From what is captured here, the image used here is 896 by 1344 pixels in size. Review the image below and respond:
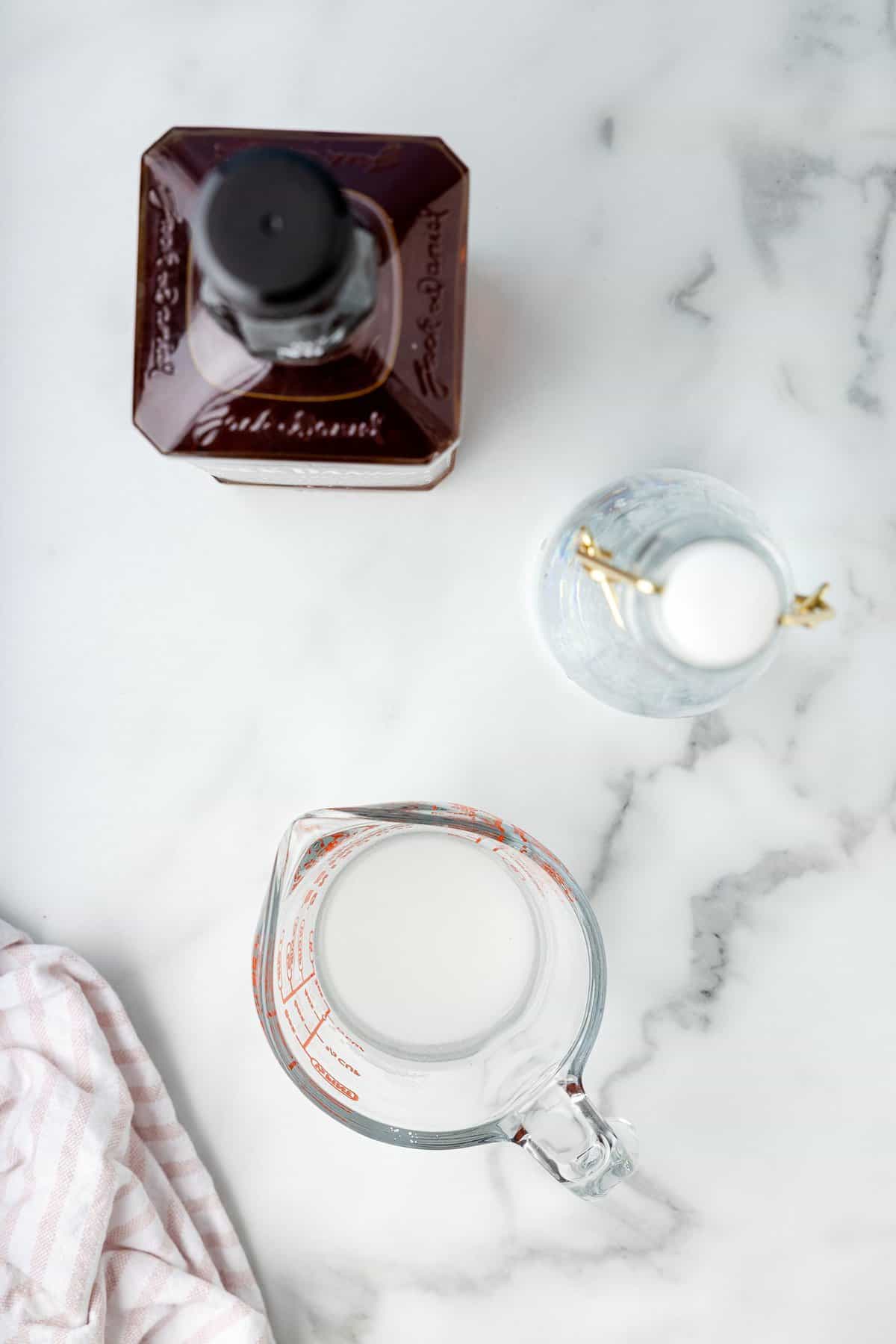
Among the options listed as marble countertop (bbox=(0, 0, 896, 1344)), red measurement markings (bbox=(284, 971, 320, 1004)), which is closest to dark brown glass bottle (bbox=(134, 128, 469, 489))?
marble countertop (bbox=(0, 0, 896, 1344))

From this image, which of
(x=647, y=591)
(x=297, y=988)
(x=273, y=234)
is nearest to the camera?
(x=273, y=234)

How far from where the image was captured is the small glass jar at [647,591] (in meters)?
0.41

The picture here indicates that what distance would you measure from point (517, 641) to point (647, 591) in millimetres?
146

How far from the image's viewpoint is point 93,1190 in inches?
21.2

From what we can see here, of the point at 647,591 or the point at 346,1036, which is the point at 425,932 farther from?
the point at 647,591

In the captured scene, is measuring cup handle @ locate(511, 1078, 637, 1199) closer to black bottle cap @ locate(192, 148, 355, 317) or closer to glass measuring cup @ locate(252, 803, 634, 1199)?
glass measuring cup @ locate(252, 803, 634, 1199)

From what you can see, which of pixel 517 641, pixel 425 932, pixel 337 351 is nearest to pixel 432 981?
pixel 425 932

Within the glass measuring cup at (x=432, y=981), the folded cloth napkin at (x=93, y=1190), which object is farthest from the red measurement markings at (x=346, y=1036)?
the folded cloth napkin at (x=93, y=1190)

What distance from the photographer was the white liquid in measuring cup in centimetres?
54

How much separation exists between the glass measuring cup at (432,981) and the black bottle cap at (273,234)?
248 mm

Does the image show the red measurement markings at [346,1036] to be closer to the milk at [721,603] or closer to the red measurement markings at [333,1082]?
the red measurement markings at [333,1082]

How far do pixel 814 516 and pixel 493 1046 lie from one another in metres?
0.31

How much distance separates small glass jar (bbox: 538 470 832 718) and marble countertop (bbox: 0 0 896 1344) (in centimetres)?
5

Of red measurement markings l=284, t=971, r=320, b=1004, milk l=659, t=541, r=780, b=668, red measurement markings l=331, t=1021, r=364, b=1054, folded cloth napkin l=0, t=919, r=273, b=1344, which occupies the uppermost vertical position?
milk l=659, t=541, r=780, b=668
